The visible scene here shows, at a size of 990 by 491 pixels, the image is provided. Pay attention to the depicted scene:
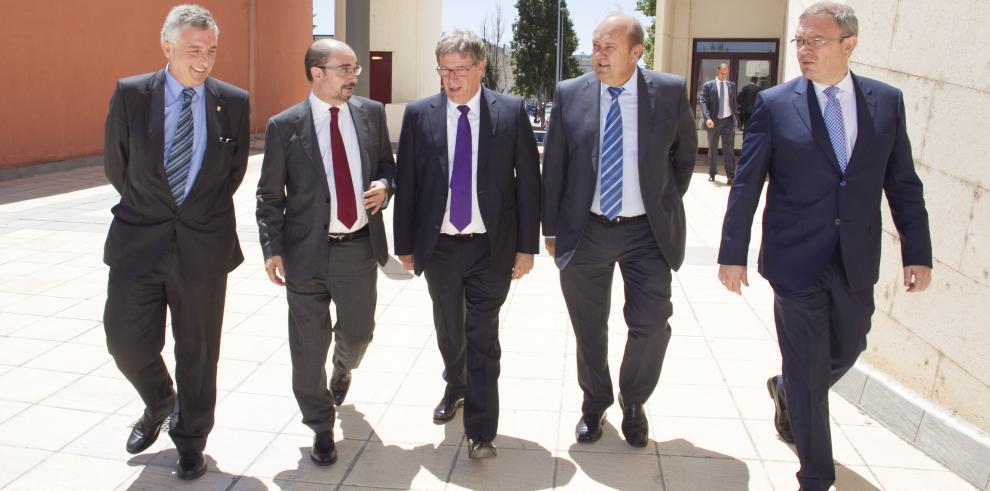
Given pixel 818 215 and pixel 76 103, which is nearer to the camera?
pixel 818 215

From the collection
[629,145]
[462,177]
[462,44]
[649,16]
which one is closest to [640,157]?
[629,145]

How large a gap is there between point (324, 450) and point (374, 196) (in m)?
1.03

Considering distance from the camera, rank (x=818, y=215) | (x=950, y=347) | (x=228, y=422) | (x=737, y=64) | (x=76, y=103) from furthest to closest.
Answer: (x=737, y=64)
(x=76, y=103)
(x=228, y=422)
(x=950, y=347)
(x=818, y=215)

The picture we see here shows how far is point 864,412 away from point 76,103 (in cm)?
1248

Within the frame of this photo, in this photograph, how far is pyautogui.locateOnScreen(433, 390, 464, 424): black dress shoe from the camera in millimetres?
4023

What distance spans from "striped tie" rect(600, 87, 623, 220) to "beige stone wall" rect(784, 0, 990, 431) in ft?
4.47

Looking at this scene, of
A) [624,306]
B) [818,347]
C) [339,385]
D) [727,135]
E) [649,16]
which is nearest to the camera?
[818,347]

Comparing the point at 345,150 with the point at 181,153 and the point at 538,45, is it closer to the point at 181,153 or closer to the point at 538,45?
the point at 181,153

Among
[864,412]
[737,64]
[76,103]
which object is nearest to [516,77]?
[737,64]

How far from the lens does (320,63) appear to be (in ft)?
11.4

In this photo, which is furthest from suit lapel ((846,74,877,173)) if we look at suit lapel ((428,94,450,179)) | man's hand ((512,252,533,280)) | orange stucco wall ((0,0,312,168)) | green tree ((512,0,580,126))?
green tree ((512,0,580,126))

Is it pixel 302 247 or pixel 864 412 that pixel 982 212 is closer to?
pixel 864 412

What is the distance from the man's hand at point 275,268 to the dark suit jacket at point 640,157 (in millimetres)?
1086

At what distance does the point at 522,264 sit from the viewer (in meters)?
3.66
